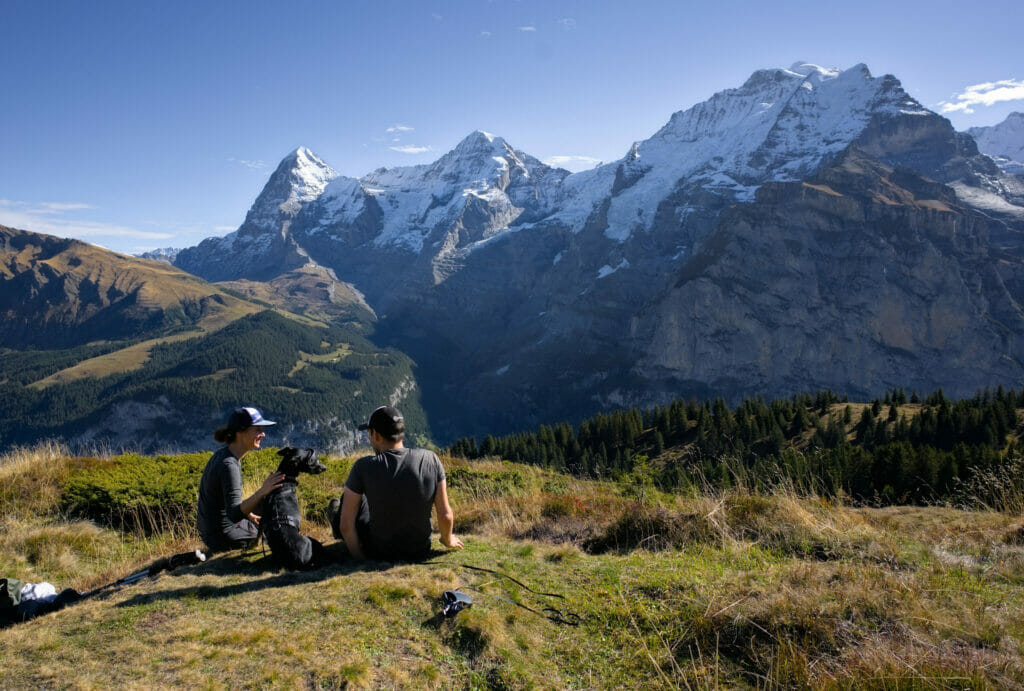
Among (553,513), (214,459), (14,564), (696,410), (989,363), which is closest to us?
(214,459)

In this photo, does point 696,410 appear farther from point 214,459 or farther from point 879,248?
point 879,248

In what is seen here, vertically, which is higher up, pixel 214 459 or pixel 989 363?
pixel 214 459

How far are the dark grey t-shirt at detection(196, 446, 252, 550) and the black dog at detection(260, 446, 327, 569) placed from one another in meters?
0.59

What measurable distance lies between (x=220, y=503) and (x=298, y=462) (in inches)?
57.7

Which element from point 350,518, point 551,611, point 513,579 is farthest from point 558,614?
point 350,518

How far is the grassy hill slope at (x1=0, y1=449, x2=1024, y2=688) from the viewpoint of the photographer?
4.36 metres

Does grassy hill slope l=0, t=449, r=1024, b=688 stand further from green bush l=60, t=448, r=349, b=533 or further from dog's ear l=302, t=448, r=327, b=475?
green bush l=60, t=448, r=349, b=533

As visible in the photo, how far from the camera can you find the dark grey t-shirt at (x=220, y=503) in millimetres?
7445

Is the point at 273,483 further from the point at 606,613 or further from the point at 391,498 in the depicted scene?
the point at 606,613

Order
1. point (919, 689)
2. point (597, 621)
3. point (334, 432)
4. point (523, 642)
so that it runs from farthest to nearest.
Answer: point (334, 432) → point (597, 621) → point (523, 642) → point (919, 689)

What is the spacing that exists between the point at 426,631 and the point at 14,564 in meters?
7.69

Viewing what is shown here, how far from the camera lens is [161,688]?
4.25 meters

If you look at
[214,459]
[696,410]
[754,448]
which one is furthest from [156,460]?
[696,410]

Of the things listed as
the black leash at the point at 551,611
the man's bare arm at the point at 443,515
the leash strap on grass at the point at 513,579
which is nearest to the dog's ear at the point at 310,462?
the man's bare arm at the point at 443,515
